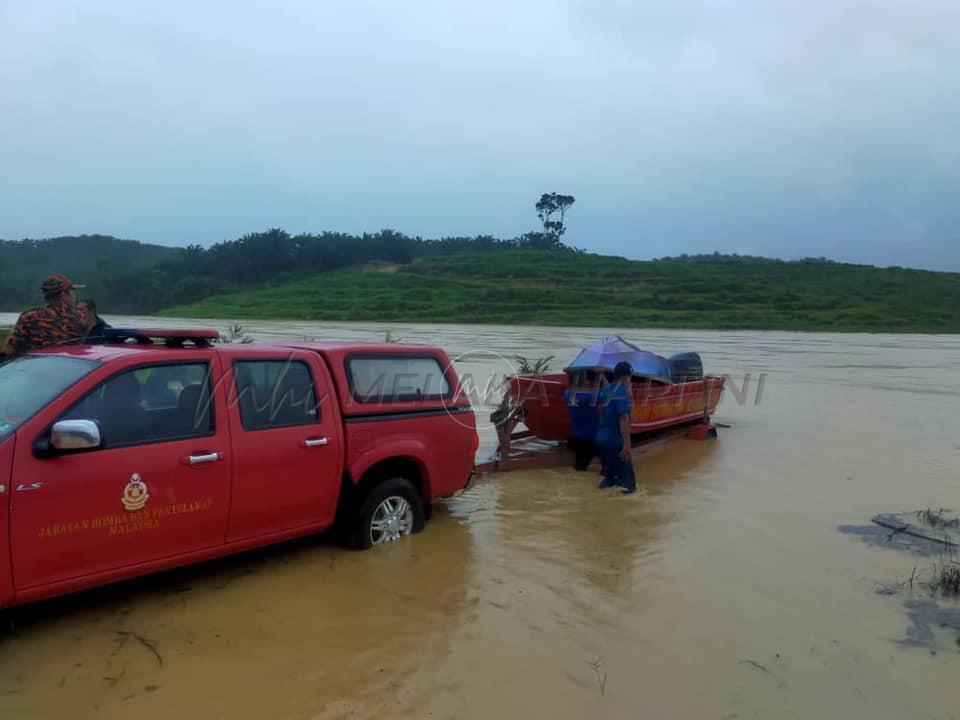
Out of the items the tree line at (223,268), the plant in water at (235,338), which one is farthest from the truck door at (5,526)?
the tree line at (223,268)

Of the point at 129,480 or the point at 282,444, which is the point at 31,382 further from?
the point at 282,444

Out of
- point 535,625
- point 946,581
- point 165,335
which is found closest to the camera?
point 535,625

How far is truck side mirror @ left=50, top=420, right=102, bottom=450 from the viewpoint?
398cm

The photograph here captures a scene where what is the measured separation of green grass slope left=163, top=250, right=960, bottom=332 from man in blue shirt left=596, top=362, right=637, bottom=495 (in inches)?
1642

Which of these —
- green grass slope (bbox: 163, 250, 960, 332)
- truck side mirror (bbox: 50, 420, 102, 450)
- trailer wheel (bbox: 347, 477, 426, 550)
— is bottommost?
trailer wheel (bbox: 347, 477, 426, 550)

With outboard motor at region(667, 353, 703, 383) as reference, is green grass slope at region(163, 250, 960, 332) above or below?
above

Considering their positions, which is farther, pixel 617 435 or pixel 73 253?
pixel 73 253

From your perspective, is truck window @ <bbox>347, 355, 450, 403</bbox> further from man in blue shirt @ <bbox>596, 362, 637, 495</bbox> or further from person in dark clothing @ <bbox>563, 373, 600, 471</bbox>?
person in dark clothing @ <bbox>563, 373, 600, 471</bbox>

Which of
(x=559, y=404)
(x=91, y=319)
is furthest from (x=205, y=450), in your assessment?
(x=559, y=404)

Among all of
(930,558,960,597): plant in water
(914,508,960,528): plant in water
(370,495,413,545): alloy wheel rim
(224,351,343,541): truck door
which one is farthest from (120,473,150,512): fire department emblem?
(914,508,960,528): plant in water

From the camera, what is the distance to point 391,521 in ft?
19.9

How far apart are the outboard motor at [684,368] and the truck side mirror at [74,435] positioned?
9163 mm

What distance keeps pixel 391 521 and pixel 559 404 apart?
13.7 ft

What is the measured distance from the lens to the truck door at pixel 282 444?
16.3ft
